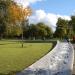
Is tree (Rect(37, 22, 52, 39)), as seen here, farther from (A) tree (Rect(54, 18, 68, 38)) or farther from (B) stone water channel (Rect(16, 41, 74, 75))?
(B) stone water channel (Rect(16, 41, 74, 75))

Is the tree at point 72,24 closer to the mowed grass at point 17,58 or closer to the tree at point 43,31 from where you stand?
the tree at point 43,31

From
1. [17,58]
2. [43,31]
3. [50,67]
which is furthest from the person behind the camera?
[43,31]

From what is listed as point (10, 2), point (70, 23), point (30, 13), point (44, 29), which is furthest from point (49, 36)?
point (10, 2)

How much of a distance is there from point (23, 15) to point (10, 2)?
3618cm

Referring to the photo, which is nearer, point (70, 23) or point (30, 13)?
point (30, 13)

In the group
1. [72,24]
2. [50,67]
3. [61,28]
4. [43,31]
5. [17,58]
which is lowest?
[17,58]

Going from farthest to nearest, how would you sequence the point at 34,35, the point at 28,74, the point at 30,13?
the point at 34,35 → the point at 30,13 → the point at 28,74

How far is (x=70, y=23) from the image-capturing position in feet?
531

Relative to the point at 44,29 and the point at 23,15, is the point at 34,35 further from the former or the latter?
the point at 23,15

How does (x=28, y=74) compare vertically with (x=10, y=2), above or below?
below

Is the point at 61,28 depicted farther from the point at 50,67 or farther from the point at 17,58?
the point at 50,67

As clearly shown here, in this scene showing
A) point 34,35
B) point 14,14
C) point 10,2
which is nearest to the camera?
point 10,2

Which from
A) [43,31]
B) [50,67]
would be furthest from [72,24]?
[50,67]

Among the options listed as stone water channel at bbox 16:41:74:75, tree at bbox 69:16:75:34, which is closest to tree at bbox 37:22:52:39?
tree at bbox 69:16:75:34
